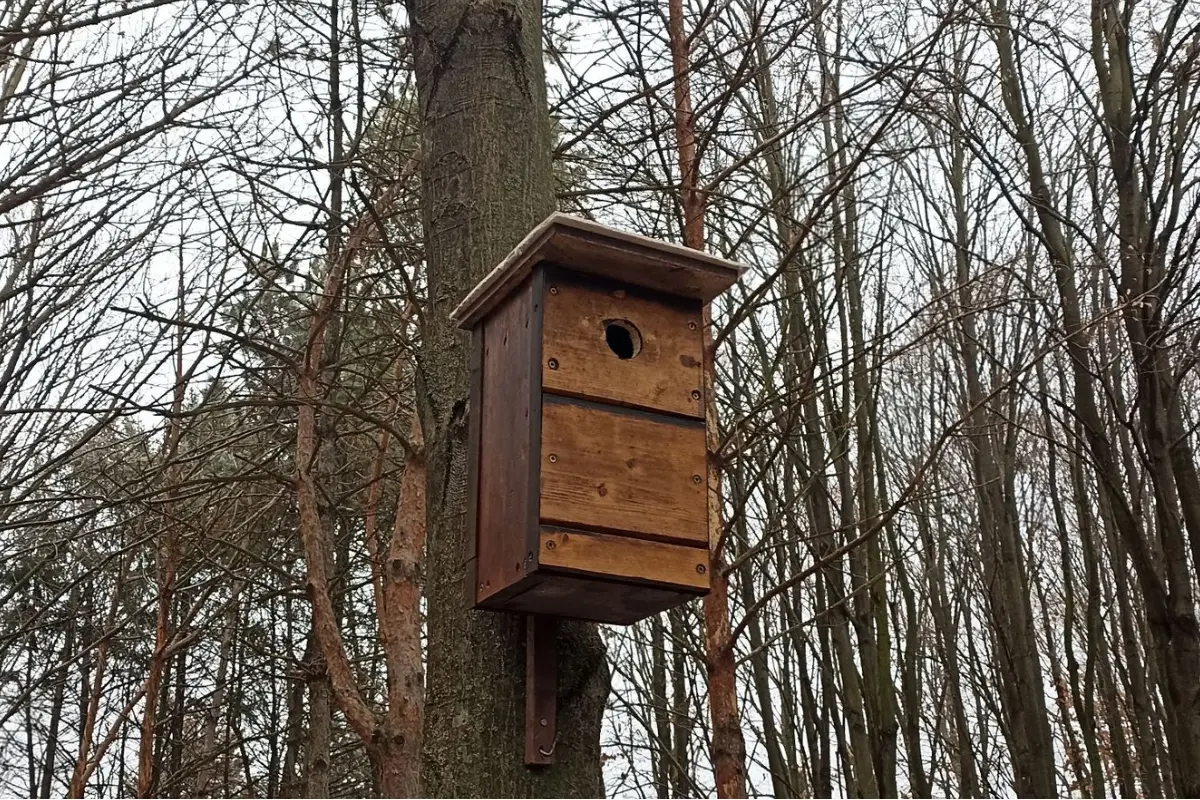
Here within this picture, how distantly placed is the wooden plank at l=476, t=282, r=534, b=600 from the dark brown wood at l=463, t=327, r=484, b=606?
0.04 feet

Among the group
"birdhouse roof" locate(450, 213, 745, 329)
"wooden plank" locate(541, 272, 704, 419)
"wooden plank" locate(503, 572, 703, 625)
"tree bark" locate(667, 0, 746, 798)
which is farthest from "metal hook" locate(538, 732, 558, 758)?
"tree bark" locate(667, 0, 746, 798)

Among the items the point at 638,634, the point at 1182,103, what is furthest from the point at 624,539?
the point at 638,634

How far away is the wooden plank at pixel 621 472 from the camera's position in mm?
2357

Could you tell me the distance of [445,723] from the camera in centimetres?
236

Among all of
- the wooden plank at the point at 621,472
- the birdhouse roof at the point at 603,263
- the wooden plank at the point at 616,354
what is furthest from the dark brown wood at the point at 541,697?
the birdhouse roof at the point at 603,263

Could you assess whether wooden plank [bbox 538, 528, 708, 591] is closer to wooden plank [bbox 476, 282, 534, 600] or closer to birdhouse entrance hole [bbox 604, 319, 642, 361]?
wooden plank [bbox 476, 282, 534, 600]

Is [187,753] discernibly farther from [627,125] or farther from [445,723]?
[445,723]

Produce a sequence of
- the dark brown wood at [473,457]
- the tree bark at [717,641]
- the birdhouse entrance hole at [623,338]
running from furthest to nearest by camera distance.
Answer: the tree bark at [717,641] < the birdhouse entrance hole at [623,338] < the dark brown wood at [473,457]

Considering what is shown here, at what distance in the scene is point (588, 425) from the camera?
2.46 metres

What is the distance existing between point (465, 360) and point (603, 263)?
460mm

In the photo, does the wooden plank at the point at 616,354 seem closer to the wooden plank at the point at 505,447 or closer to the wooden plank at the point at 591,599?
the wooden plank at the point at 505,447

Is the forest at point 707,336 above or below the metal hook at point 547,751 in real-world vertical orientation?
above

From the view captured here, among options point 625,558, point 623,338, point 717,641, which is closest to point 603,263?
point 623,338

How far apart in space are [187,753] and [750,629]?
7028 millimetres
